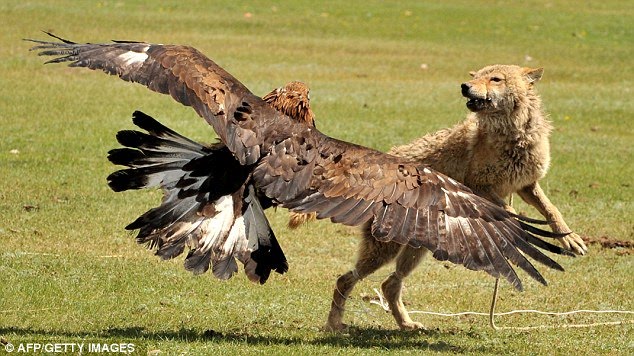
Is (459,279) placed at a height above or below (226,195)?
below

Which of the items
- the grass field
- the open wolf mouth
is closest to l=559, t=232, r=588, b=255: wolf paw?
the grass field

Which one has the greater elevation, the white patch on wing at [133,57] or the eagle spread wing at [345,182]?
the white patch on wing at [133,57]

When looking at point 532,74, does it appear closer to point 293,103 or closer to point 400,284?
point 400,284

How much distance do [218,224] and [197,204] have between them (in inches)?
8.6

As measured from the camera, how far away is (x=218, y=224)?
7.62 meters

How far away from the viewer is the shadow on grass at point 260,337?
24.5 feet

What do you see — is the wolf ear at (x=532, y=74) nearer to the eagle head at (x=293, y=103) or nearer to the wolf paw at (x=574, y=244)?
the wolf paw at (x=574, y=244)

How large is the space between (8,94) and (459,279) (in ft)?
35.3

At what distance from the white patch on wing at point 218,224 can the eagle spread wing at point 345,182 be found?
10.3 inches

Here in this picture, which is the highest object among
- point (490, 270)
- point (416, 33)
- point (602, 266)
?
point (490, 270)

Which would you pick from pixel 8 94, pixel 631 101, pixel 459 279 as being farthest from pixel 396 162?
pixel 631 101

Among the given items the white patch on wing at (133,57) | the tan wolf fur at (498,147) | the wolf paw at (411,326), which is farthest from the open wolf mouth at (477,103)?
the white patch on wing at (133,57)

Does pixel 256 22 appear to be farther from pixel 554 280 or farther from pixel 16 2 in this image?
pixel 554 280

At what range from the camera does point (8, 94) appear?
18656 mm
